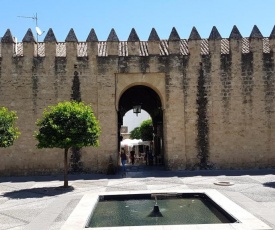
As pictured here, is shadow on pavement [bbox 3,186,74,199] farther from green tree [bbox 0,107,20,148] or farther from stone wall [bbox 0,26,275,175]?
stone wall [bbox 0,26,275,175]

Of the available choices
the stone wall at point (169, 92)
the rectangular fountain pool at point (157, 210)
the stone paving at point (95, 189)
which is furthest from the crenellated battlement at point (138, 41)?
the rectangular fountain pool at point (157, 210)

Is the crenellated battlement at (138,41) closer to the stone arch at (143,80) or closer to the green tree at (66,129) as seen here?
the stone arch at (143,80)

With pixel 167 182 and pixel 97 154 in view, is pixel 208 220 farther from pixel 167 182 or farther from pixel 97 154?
pixel 97 154

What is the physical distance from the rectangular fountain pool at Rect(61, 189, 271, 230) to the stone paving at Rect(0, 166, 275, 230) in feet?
1.72

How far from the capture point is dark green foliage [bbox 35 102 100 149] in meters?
12.4

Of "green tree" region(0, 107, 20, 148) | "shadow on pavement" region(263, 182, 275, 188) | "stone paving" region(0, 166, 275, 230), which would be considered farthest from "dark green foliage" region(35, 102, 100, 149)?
"shadow on pavement" region(263, 182, 275, 188)

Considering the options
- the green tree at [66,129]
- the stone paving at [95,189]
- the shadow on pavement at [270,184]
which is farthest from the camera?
the green tree at [66,129]

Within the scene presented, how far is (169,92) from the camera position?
16859 millimetres

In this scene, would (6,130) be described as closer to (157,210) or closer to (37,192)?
(37,192)

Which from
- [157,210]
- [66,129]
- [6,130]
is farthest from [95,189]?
[157,210]

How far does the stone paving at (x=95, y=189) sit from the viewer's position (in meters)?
7.81

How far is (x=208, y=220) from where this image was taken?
7.25 m

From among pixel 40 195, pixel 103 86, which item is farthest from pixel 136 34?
pixel 40 195

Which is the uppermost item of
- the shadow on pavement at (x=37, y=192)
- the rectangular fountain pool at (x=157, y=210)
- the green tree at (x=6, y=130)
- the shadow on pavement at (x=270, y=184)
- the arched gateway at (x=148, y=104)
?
the arched gateway at (x=148, y=104)
